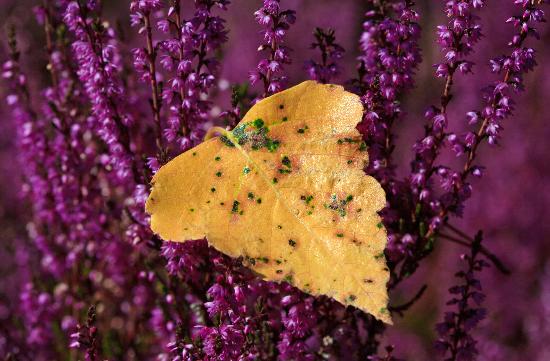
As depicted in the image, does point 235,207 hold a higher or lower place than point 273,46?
lower

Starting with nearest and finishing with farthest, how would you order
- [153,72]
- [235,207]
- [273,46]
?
1. [235,207]
2. [273,46]
3. [153,72]

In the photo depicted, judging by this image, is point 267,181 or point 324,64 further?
point 324,64

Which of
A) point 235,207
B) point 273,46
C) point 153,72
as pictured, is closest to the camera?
point 235,207

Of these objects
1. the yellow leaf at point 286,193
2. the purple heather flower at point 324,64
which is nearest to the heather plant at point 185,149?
the purple heather flower at point 324,64

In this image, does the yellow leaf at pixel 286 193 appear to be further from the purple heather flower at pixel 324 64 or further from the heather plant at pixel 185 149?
the purple heather flower at pixel 324 64

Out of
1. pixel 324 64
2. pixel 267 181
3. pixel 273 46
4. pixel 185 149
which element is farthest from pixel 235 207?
pixel 324 64

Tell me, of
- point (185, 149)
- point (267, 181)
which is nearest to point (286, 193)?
point (267, 181)

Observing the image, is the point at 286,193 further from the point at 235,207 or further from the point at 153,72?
the point at 153,72

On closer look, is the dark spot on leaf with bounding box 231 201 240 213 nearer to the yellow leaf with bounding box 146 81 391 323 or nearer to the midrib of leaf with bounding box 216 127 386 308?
the yellow leaf with bounding box 146 81 391 323

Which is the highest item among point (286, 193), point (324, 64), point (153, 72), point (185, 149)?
point (153, 72)

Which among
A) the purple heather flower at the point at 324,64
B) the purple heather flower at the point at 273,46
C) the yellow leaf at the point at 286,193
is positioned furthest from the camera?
the purple heather flower at the point at 324,64
